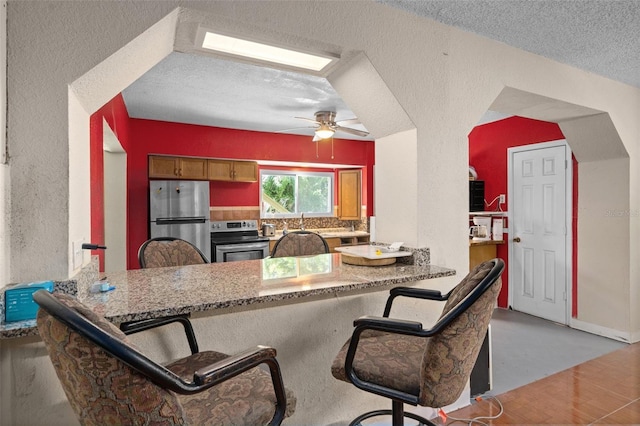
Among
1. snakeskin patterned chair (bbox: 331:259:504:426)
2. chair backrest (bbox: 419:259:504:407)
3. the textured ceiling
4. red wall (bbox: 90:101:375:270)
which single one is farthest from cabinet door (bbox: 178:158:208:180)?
chair backrest (bbox: 419:259:504:407)

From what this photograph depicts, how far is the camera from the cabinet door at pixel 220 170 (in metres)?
5.08

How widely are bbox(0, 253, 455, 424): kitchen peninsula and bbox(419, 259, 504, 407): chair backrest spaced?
52 cm

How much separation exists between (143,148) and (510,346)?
490 cm

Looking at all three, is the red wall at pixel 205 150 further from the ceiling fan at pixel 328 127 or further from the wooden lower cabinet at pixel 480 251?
the wooden lower cabinet at pixel 480 251

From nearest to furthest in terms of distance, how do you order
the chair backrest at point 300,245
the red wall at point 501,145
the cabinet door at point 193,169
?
1. the chair backrest at point 300,245
2. the red wall at point 501,145
3. the cabinet door at point 193,169

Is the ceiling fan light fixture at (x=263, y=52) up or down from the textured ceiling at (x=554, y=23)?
down

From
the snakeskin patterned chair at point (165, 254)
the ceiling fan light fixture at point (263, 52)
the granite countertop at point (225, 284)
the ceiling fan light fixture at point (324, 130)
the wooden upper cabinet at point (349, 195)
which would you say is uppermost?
the ceiling fan light fixture at point (324, 130)

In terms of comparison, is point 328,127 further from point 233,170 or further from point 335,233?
point 335,233

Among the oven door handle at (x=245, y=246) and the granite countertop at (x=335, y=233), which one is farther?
the granite countertop at (x=335, y=233)

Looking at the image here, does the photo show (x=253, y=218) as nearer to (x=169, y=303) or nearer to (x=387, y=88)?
(x=387, y=88)

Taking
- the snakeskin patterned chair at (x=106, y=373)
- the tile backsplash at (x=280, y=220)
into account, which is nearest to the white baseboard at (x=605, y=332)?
the tile backsplash at (x=280, y=220)

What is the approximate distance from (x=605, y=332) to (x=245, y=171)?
4.80 m

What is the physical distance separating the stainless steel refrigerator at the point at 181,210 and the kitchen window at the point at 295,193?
1325 mm

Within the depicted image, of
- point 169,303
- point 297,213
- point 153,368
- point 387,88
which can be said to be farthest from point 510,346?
point 297,213
